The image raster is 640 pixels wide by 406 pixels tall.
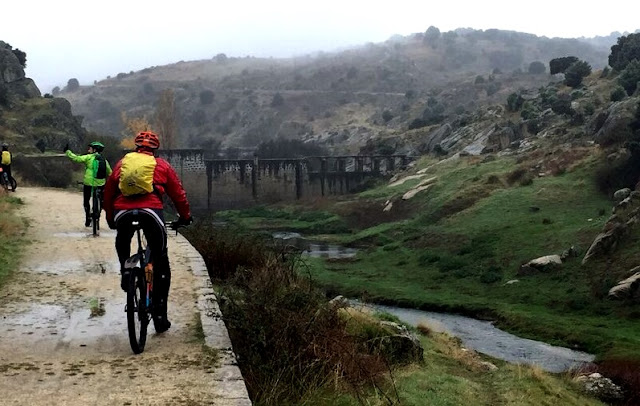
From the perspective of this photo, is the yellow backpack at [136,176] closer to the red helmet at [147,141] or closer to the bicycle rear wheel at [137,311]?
the red helmet at [147,141]

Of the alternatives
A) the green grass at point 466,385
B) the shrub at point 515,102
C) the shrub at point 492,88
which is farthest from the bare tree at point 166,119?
the green grass at point 466,385

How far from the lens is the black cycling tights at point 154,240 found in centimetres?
848

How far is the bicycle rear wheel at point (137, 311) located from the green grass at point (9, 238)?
16.6 ft

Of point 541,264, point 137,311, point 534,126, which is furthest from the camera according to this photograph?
point 534,126

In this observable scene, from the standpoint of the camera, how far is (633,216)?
1323 inches

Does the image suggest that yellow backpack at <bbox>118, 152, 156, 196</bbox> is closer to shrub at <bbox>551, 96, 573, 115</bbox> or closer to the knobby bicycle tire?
the knobby bicycle tire

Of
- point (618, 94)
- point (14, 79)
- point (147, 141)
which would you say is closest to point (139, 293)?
point (147, 141)

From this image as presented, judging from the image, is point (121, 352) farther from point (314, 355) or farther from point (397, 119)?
point (397, 119)

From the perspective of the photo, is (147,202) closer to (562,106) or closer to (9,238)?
(9,238)

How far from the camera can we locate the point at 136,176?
8.36 meters

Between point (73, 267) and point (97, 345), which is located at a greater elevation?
point (97, 345)

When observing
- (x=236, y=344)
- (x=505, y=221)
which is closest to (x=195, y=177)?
(x=505, y=221)

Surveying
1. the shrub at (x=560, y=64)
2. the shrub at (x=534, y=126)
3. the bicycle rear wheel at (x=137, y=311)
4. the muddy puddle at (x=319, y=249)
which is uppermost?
the shrub at (x=560, y=64)

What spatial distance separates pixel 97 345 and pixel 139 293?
961 millimetres
